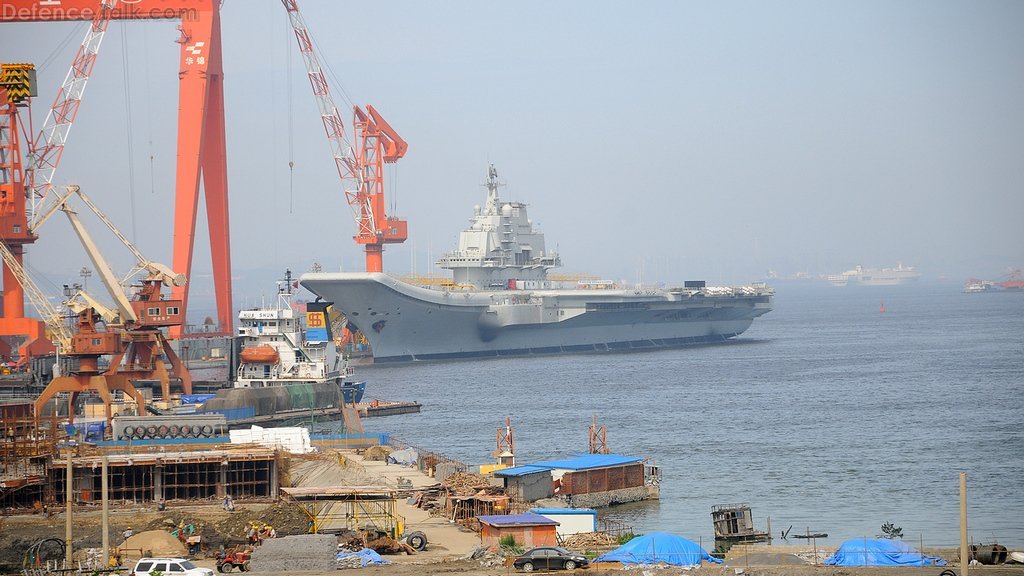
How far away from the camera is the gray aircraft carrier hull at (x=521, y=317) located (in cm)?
6269

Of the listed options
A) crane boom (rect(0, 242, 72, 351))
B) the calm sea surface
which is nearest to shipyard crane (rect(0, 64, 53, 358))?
crane boom (rect(0, 242, 72, 351))

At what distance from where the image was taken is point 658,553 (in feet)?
66.0

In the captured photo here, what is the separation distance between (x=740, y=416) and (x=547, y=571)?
24.7m

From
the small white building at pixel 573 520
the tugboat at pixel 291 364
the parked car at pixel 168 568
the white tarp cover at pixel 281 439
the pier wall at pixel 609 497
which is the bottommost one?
the pier wall at pixel 609 497

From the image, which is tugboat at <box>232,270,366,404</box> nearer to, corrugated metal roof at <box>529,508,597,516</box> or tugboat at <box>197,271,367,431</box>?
tugboat at <box>197,271,367,431</box>

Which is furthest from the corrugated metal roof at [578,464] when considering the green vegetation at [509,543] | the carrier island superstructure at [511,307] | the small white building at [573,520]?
the carrier island superstructure at [511,307]

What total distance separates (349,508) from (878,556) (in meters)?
9.31

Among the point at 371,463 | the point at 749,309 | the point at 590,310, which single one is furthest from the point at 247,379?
the point at 749,309

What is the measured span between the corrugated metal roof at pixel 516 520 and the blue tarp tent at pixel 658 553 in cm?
179

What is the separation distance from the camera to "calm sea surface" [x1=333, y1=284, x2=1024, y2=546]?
27281 mm

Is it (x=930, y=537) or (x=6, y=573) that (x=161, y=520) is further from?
(x=930, y=537)

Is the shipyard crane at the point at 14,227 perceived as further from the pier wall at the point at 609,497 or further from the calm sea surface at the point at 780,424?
the pier wall at the point at 609,497

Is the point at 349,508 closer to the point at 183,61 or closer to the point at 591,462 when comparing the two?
the point at 591,462

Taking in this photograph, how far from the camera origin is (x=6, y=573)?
63.5 feet
